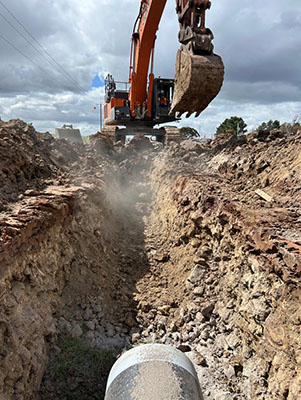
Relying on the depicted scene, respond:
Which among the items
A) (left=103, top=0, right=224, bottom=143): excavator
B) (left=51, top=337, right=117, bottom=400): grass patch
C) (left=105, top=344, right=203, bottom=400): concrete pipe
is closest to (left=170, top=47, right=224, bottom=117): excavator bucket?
(left=103, top=0, right=224, bottom=143): excavator

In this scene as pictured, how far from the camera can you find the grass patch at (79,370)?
13.2ft

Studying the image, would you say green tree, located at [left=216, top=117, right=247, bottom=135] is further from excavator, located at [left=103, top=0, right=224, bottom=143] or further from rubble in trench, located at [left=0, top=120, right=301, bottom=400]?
rubble in trench, located at [left=0, top=120, right=301, bottom=400]

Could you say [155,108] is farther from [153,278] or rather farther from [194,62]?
[153,278]

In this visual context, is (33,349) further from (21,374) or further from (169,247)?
(169,247)

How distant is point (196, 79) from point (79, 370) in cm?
769

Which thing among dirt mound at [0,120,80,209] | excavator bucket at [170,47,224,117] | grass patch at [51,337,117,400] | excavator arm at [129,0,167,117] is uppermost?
excavator arm at [129,0,167,117]

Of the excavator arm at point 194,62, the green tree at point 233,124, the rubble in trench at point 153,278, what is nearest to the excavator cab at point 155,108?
the excavator arm at point 194,62

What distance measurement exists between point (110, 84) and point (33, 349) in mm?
15002

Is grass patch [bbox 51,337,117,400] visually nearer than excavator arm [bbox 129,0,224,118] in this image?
Yes

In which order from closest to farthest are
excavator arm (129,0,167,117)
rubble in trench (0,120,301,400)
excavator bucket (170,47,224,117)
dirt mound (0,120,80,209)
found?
rubble in trench (0,120,301,400) < dirt mound (0,120,80,209) < excavator bucket (170,47,224,117) < excavator arm (129,0,167,117)

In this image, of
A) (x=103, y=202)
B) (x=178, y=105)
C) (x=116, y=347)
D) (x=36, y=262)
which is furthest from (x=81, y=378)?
(x=178, y=105)

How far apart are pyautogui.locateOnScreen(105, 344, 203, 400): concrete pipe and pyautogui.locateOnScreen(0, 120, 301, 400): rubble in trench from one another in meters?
1.07

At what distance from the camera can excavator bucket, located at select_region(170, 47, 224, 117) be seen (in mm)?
8680

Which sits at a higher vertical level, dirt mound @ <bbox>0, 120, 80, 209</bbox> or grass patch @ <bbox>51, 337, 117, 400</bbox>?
dirt mound @ <bbox>0, 120, 80, 209</bbox>
